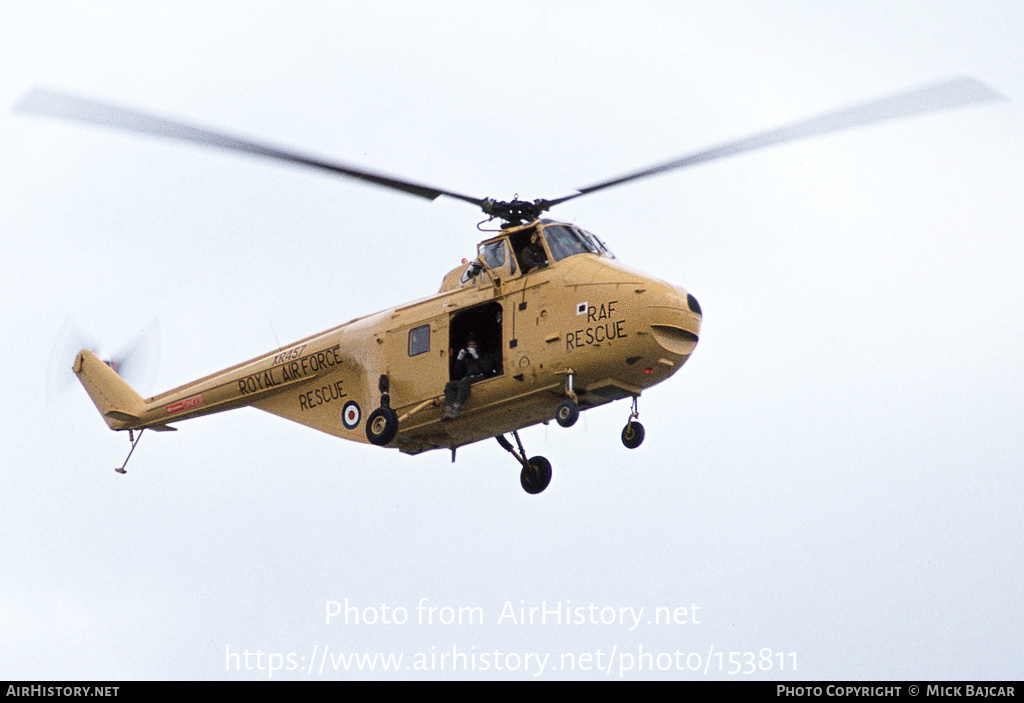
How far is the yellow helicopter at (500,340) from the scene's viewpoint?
2217cm

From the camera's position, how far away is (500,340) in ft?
79.8

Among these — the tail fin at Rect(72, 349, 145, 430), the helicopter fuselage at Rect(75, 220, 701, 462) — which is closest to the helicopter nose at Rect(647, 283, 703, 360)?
the helicopter fuselage at Rect(75, 220, 701, 462)

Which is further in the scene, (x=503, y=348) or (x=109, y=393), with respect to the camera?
(x=109, y=393)

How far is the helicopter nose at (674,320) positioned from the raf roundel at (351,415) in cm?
639

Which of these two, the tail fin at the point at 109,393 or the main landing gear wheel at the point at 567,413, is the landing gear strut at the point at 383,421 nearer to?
the main landing gear wheel at the point at 567,413

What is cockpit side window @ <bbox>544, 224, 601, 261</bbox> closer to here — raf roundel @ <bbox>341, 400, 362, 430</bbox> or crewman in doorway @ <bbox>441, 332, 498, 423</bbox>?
crewman in doorway @ <bbox>441, 332, 498, 423</bbox>

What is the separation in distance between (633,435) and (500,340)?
10.0 feet

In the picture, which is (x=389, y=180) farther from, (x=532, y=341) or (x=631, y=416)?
(x=631, y=416)

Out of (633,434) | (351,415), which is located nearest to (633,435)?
(633,434)

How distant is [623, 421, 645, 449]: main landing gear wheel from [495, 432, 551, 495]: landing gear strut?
282cm

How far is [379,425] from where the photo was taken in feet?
81.4

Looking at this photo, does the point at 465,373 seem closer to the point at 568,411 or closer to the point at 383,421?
the point at 383,421

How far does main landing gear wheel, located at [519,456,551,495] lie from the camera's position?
82.6 ft
